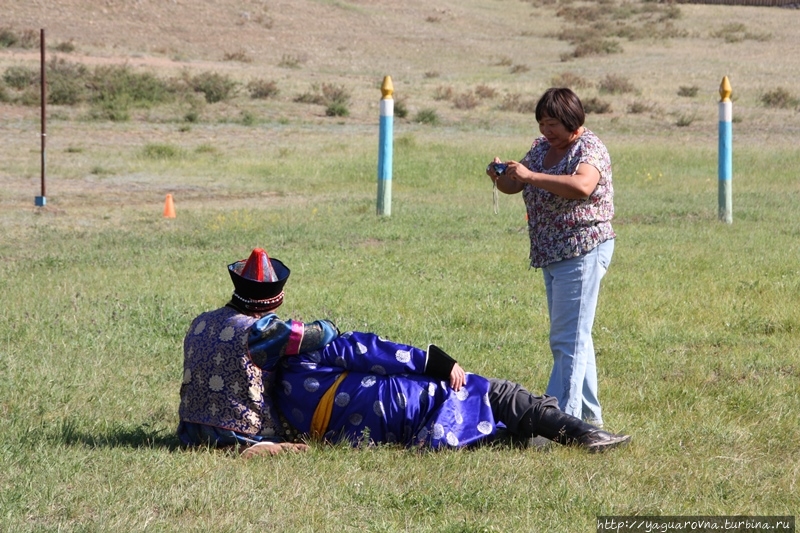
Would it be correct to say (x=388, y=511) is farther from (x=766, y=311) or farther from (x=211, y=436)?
(x=766, y=311)

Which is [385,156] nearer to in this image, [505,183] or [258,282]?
[505,183]

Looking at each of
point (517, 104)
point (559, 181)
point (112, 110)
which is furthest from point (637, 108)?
point (559, 181)

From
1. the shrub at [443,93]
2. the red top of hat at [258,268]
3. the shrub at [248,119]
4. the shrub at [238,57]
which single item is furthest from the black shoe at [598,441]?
the shrub at [238,57]

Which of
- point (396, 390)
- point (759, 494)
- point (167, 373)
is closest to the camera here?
point (759, 494)

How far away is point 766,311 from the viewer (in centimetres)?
856

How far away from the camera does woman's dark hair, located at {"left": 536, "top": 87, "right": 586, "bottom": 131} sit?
5.34 metres

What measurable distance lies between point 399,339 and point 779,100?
2719 centimetres

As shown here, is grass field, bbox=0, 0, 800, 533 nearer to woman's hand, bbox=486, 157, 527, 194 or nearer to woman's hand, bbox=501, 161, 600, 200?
woman's hand, bbox=501, 161, 600, 200

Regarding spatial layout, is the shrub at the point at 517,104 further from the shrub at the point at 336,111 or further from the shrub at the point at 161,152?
the shrub at the point at 161,152

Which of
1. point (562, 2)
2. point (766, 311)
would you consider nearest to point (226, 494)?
point (766, 311)

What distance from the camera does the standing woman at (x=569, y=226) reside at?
212 inches

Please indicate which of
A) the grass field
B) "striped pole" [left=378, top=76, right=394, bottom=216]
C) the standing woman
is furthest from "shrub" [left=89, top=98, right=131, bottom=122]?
the standing woman

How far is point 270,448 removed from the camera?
4992 mm

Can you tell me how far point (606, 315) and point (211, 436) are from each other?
4203 mm
